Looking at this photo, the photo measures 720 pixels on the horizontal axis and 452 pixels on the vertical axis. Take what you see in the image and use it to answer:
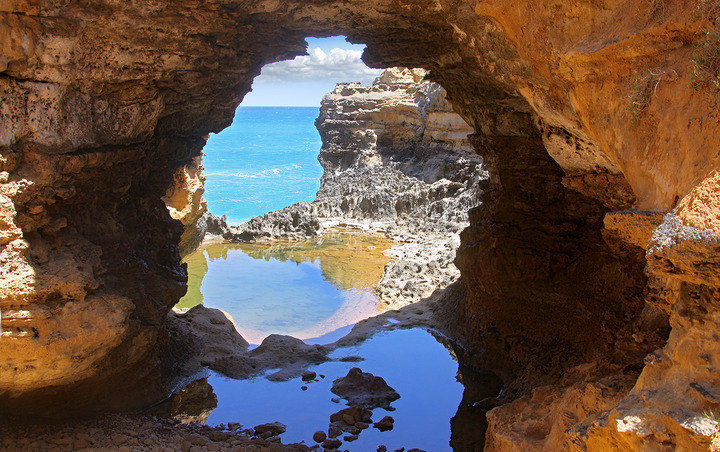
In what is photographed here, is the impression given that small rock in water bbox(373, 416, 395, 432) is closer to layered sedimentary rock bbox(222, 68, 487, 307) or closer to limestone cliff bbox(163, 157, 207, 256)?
layered sedimentary rock bbox(222, 68, 487, 307)

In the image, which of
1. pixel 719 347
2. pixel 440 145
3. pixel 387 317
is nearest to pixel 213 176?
pixel 440 145

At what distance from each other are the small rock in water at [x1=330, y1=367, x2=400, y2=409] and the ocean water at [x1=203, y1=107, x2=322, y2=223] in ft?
89.8

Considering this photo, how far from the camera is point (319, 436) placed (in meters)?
6.57

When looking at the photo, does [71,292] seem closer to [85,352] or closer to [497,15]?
[85,352]

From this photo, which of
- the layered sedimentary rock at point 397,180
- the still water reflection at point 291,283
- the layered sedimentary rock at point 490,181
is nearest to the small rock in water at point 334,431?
the layered sedimentary rock at point 490,181

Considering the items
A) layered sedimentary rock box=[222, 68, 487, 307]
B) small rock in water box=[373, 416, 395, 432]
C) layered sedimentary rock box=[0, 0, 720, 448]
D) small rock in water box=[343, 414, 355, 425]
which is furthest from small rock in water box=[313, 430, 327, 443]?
layered sedimentary rock box=[222, 68, 487, 307]

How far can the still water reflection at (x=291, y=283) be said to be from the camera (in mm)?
11836

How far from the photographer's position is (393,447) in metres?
6.42

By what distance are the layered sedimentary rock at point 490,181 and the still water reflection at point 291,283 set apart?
3416 millimetres

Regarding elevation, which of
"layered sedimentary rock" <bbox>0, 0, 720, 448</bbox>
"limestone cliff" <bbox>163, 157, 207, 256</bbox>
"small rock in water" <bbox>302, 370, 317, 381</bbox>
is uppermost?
"limestone cliff" <bbox>163, 157, 207, 256</bbox>

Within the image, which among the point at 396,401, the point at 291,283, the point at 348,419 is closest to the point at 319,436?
the point at 348,419

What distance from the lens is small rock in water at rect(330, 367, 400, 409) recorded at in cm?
747

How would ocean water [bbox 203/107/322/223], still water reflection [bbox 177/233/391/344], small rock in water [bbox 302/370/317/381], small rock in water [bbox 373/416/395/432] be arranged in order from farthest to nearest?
ocean water [bbox 203/107/322/223] < still water reflection [bbox 177/233/391/344] < small rock in water [bbox 302/370/317/381] < small rock in water [bbox 373/416/395/432]

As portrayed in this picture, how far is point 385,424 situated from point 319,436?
920 mm
